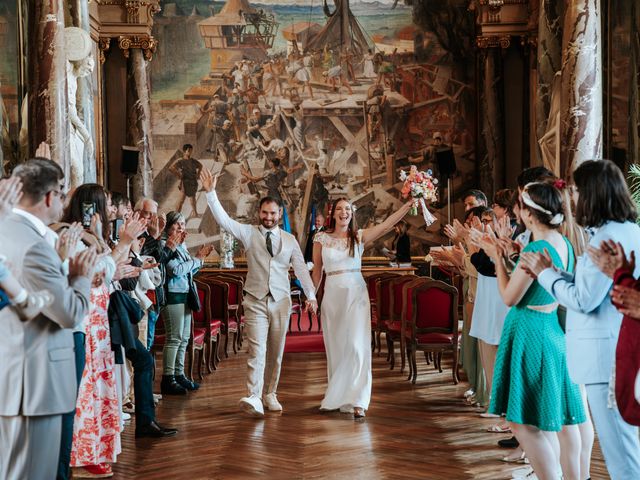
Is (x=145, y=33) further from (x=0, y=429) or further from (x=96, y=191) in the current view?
(x=0, y=429)

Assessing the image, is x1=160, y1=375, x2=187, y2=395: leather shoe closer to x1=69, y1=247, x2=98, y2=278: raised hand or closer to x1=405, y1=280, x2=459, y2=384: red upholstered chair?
x1=405, y1=280, x2=459, y2=384: red upholstered chair

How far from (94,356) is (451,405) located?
3.94 metres

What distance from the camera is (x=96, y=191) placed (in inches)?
198

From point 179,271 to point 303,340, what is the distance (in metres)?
4.99

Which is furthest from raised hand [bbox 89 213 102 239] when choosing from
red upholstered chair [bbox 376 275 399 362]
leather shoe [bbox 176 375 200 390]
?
red upholstered chair [bbox 376 275 399 362]

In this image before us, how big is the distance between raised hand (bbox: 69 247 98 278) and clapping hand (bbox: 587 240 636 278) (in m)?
2.10

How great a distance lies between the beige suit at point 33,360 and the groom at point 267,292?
3.95 meters

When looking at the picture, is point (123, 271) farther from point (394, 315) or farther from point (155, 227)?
point (394, 315)

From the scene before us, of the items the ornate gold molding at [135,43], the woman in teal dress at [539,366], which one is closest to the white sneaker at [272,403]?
the woman in teal dress at [539,366]

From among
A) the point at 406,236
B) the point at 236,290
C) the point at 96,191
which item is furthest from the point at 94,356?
the point at 406,236

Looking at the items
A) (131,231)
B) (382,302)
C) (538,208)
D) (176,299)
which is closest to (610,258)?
(538,208)

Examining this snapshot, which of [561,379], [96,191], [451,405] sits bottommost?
[451,405]

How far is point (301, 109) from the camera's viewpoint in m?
18.4

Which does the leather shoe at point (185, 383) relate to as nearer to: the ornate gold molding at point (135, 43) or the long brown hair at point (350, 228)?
the long brown hair at point (350, 228)
